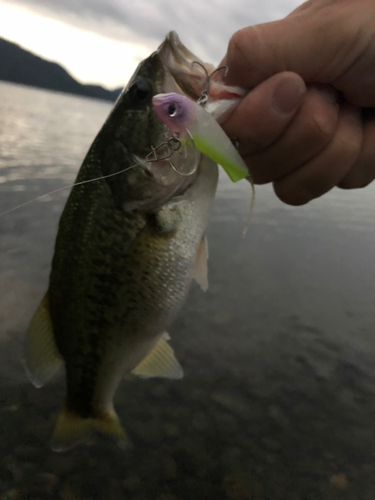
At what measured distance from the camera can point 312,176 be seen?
170cm

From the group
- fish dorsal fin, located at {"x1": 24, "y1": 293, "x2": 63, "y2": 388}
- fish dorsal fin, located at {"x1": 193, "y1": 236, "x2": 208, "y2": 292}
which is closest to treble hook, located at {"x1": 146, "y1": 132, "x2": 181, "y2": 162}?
fish dorsal fin, located at {"x1": 193, "y1": 236, "x2": 208, "y2": 292}

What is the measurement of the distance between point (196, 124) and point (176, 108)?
3.3 inches

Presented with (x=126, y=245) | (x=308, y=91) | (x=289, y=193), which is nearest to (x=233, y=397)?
(x=289, y=193)

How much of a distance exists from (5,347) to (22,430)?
42.3 inches

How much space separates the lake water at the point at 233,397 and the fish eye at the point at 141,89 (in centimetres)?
278

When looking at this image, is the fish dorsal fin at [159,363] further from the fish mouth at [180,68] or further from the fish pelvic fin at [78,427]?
the fish mouth at [180,68]

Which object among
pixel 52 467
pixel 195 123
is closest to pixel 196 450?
pixel 52 467

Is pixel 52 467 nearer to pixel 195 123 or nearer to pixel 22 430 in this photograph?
pixel 22 430

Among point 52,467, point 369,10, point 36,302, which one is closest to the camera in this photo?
point 369,10

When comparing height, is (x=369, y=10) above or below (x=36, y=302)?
above

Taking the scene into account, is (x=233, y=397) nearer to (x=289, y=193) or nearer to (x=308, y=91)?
(x=289, y=193)

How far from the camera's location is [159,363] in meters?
1.89

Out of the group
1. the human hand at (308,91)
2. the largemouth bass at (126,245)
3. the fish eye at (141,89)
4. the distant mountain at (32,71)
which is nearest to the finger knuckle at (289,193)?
the human hand at (308,91)

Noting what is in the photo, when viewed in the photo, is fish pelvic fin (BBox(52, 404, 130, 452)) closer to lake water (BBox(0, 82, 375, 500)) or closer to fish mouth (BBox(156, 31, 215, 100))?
lake water (BBox(0, 82, 375, 500))
